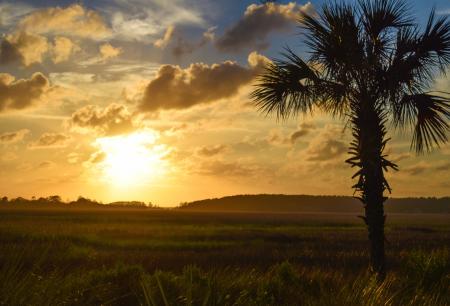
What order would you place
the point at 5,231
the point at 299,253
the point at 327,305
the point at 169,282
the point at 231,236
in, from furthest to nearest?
1. the point at 231,236
2. the point at 5,231
3. the point at 299,253
4. the point at 169,282
5. the point at 327,305

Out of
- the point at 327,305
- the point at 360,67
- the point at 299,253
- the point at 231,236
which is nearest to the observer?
the point at 327,305

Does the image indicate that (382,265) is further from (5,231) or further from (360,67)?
(5,231)

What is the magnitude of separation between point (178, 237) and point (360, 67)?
33077 millimetres

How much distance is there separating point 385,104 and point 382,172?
186 centimetres

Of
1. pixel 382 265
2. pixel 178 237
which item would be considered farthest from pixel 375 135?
pixel 178 237

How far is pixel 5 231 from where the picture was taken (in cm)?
4378

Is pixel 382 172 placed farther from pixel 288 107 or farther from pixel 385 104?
pixel 288 107

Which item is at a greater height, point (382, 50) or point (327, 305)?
point (382, 50)

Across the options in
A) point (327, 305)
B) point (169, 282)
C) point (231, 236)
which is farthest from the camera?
point (231, 236)

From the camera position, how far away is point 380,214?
14.7m

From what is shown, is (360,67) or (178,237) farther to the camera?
(178,237)

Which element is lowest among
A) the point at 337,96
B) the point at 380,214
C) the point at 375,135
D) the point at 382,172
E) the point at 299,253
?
the point at 299,253

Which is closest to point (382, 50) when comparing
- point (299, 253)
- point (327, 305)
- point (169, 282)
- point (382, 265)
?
point (382, 265)

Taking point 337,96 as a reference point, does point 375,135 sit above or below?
below
